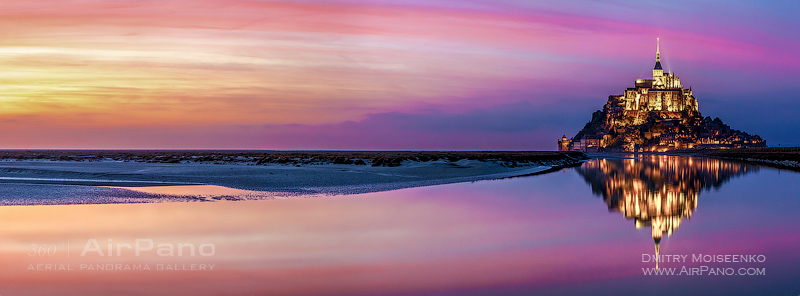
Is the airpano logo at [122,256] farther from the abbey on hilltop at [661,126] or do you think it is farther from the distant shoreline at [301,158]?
the abbey on hilltop at [661,126]

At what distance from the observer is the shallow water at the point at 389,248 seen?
571 centimetres

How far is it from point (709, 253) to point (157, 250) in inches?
273

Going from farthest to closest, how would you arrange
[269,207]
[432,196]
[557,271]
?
[432,196]
[269,207]
[557,271]

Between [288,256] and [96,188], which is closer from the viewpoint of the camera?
[288,256]

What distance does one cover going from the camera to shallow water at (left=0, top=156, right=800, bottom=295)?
225 inches

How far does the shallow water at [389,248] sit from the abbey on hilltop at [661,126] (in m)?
182

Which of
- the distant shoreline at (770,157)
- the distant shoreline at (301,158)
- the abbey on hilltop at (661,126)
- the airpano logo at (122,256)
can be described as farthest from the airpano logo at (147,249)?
the abbey on hilltop at (661,126)

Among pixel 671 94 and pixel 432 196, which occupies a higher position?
pixel 671 94

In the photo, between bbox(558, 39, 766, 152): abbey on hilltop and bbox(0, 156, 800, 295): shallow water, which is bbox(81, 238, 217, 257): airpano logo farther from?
bbox(558, 39, 766, 152): abbey on hilltop

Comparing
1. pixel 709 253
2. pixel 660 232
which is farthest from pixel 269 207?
pixel 709 253

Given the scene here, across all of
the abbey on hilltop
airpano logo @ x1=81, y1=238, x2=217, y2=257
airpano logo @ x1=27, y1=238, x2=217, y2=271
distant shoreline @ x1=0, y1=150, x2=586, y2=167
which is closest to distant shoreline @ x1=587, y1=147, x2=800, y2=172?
the abbey on hilltop

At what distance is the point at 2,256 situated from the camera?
7.07 m

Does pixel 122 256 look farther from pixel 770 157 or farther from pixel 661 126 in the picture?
pixel 661 126

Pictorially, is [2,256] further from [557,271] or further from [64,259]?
[557,271]
